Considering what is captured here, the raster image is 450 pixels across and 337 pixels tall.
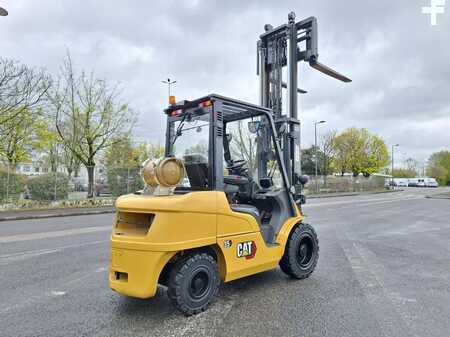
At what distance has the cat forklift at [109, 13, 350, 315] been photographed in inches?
139

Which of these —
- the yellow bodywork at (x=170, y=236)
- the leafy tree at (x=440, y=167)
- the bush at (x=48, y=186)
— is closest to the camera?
the yellow bodywork at (x=170, y=236)

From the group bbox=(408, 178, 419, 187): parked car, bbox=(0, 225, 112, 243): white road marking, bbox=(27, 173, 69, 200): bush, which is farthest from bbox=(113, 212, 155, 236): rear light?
bbox=(408, 178, 419, 187): parked car

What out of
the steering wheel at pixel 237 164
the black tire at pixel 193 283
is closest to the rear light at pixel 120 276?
the black tire at pixel 193 283

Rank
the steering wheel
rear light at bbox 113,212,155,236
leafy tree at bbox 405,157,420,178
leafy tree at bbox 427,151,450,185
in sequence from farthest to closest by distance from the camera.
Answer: leafy tree at bbox 405,157,420,178 < leafy tree at bbox 427,151,450,185 < the steering wheel < rear light at bbox 113,212,155,236

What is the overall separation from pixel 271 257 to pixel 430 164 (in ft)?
293

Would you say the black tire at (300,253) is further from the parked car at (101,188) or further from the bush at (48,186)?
the parked car at (101,188)

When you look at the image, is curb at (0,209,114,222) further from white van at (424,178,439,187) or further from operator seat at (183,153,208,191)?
white van at (424,178,439,187)

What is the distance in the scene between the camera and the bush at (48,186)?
16.3 metres

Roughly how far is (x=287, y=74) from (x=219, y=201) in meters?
2.88

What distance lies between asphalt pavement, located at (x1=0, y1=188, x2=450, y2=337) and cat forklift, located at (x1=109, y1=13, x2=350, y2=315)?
331 mm

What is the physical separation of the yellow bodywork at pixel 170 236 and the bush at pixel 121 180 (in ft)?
52.1

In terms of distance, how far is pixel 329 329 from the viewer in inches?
131

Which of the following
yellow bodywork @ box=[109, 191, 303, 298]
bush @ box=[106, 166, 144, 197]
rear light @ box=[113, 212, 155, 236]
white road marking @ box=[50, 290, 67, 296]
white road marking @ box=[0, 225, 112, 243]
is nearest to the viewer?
yellow bodywork @ box=[109, 191, 303, 298]

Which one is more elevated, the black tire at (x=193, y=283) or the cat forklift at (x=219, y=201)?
the cat forklift at (x=219, y=201)
